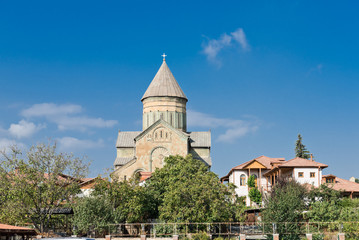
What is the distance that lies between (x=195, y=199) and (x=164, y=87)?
23.5 metres

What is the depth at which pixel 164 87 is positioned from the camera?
187ft

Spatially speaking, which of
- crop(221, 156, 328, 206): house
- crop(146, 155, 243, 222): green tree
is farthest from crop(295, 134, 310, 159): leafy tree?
crop(146, 155, 243, 222): green tree

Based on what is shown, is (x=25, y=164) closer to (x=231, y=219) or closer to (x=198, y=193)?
(x=198, y=193)

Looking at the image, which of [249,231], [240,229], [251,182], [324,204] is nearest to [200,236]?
[240,229]

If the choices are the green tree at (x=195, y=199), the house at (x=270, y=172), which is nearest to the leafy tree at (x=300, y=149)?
the house at (x=270, y=172)

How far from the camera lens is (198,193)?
36.0 metres

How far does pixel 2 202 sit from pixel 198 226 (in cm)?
1400

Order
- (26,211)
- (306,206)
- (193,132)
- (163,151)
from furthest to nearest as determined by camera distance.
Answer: (193,132) → (163,151) → (306,206) → (26,211)

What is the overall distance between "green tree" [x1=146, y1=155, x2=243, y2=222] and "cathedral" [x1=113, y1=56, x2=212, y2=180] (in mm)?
10841

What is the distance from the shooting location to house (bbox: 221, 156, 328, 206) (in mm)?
47031

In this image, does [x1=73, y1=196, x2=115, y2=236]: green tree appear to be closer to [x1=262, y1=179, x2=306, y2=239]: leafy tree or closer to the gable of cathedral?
[x1=262, y1=179, x2=306, y2=239]: leafy tree

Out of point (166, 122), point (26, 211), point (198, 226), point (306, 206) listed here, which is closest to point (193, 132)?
point (166, 122)

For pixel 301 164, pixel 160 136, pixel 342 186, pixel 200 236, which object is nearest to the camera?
pixel 200 236

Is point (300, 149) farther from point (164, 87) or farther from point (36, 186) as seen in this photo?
point (36, 186)
